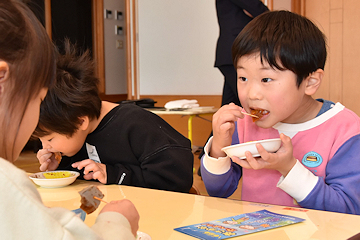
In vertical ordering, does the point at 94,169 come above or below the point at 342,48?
below

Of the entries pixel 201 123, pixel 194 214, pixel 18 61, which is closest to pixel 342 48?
pixel 201 123

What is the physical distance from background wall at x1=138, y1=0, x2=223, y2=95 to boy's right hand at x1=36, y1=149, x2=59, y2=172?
3183mm

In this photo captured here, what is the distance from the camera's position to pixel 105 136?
1.41m

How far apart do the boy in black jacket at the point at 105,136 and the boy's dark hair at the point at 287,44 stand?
44 centimetres

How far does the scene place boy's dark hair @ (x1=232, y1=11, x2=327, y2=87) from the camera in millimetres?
1049

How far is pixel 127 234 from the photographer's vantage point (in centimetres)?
53

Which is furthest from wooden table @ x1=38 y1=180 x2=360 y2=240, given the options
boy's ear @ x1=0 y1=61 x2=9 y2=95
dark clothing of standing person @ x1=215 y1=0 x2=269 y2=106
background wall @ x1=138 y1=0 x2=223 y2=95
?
background wall @ x1=138 y1=0 x2=223 y2=95

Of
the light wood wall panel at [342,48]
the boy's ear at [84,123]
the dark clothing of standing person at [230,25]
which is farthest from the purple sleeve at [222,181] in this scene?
the light wood wall panel at [342,48]

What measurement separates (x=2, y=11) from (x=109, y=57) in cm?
499

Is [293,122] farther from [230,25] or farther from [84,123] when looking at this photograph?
[230,25]

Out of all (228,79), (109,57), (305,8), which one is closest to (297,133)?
(228,79)

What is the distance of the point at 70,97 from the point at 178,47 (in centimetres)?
364

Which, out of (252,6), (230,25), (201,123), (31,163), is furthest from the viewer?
(201,123)

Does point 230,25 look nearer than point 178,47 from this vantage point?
Yes
